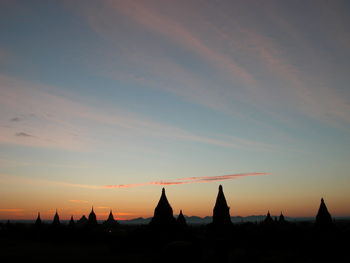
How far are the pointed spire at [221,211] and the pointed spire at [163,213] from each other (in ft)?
15.5

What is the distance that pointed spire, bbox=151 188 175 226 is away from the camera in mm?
33875

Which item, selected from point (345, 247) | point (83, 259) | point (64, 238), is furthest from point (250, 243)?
point (64, 238)

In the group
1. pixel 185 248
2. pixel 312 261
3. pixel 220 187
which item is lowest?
pixel 312 261

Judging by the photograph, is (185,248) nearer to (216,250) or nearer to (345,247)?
(216,250)

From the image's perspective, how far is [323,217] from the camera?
1378 inches

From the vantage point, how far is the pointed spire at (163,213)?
111 feet

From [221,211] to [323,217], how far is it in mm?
11708

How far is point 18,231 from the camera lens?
54938mm

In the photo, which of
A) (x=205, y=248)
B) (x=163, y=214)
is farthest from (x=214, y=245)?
(x=163, y=214)

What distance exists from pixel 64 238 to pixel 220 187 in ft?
86.3

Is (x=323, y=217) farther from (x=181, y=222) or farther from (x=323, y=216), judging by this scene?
(x=181, y=222)

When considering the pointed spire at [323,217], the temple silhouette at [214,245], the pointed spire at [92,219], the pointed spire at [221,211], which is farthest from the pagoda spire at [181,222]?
the pointed spire at [92,219]

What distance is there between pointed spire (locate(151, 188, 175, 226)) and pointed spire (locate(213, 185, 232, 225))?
4.73 meters

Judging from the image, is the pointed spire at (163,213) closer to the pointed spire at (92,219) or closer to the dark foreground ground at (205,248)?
the dark foreground ground at (205,248)
